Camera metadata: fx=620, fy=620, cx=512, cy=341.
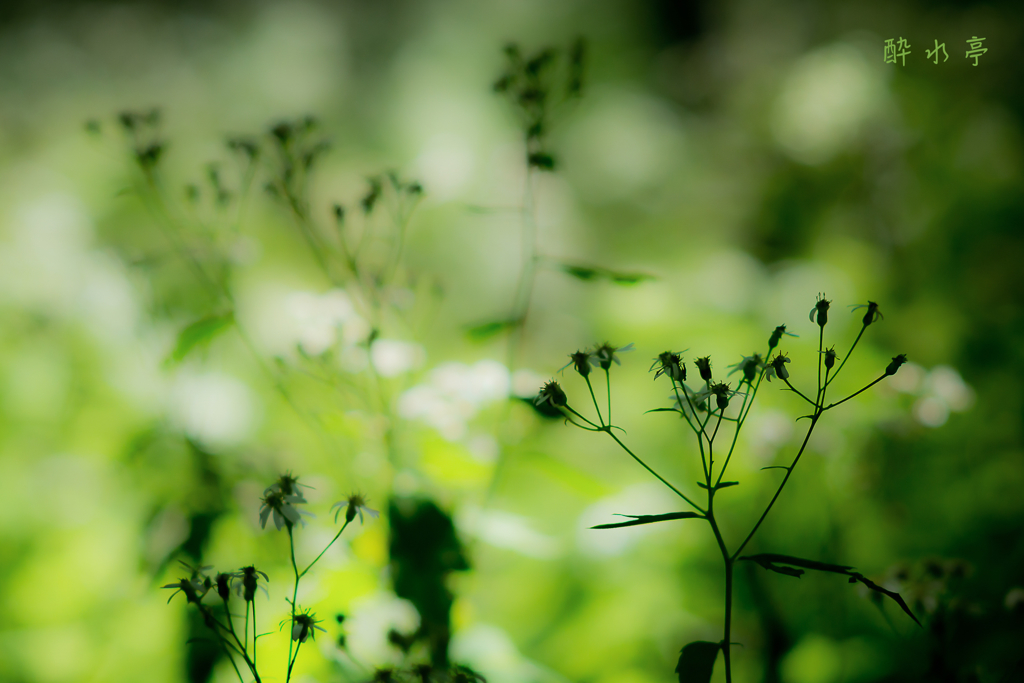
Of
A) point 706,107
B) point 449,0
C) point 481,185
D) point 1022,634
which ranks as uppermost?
point 449,0

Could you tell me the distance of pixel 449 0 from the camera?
3.91 metres

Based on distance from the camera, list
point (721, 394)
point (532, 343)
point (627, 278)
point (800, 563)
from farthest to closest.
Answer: point (532, 343) < point (627, 278) < point (721, 394) < point (800, 563)

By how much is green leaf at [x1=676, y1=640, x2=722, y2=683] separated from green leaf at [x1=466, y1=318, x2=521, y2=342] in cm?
49

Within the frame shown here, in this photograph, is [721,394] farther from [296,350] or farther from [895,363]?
[296,350]

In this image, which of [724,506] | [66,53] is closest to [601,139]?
[724,506]

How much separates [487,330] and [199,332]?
406 millimetres

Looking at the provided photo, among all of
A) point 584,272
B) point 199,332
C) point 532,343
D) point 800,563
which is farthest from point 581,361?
point 532,343

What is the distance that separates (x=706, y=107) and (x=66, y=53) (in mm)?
3752

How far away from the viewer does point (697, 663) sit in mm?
537

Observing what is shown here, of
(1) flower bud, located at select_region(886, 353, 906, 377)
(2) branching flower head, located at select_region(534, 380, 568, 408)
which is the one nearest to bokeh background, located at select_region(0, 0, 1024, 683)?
(2) branching flower head, located at select_region(534, 380, 568, 408)

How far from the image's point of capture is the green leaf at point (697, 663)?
0.53m

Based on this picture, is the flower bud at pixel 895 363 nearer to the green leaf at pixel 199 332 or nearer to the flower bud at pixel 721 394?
the flower bud at pixel 721 394

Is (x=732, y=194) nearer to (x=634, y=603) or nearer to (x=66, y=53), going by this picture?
(x=634, y=603)

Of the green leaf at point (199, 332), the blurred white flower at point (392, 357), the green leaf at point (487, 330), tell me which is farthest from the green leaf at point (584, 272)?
the green leaf at point (199, 332)
